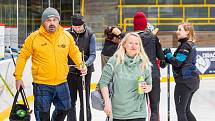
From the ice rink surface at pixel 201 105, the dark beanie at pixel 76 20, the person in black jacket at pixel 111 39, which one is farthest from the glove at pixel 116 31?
the ice rink surface at pixel 201 105

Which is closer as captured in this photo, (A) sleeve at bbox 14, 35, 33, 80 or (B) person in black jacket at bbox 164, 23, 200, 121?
(A) sleeve at bbox 14, 35, 33, 80

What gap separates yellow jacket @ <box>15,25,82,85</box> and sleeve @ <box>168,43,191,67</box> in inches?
48.8

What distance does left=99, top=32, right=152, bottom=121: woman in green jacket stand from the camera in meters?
3.60

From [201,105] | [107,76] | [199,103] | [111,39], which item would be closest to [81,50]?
[111,39]

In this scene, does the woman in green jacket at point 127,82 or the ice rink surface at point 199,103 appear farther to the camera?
the ice rink surface at point 199,103

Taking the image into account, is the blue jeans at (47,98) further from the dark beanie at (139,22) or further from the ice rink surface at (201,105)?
the ice rink surface at (201,105)

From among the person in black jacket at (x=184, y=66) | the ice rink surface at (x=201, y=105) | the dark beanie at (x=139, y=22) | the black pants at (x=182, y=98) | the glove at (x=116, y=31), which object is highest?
the dark beanie at (x=139, y=22)

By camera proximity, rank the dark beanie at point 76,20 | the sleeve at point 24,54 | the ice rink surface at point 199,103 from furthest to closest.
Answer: the ice rink surface at point 199,103
the dark beanie at point 76,20
the sleeve at point 24,54

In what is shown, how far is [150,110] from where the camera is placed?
491 centimetres

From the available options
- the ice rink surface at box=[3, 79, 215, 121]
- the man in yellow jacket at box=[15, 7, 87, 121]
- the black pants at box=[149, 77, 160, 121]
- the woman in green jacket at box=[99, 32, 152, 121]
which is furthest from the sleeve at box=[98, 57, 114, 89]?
the ice rink surface at box=[3, 79, 215, 121]

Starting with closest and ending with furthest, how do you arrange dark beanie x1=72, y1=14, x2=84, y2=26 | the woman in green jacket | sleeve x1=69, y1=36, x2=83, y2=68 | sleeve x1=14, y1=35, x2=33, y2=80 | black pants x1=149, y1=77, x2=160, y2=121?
the woman in green jacket
sleeve x1=14, y1=35, x2=33, y2=80
sleeve x1=69, y1=36, x2=83, y2=68
black pants x1=149, y1=77, x2=160, y2=121
dark beanie x1=72, y1=14, x2=84, y2=26

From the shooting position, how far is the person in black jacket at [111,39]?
5539 mm

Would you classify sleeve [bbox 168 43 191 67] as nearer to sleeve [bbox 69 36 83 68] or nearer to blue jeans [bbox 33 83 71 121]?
sleeve [bbox 69 36 83 68]

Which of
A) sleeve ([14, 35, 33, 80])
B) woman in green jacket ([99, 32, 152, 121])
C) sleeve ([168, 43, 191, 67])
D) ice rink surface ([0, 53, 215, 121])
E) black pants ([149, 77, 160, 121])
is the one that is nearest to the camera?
woman in green jacket ([99, 32, 152, 121])
